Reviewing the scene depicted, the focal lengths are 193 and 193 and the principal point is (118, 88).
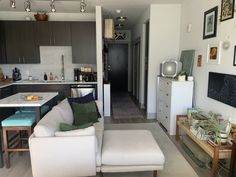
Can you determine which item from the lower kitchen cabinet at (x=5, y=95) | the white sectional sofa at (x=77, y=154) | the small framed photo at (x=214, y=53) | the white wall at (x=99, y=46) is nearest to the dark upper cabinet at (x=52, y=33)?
the white wall at (x=99, y=46)

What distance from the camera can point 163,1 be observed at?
409 cm

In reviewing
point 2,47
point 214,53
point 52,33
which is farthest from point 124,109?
point 2,47

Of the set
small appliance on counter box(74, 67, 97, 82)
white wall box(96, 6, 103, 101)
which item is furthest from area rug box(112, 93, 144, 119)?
small appliance on counter box(74, 67, 97, 82)

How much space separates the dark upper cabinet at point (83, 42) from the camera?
483 cm

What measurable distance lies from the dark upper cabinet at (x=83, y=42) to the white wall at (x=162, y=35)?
4.78ft

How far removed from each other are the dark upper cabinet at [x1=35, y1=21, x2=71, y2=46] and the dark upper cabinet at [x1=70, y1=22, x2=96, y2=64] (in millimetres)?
153

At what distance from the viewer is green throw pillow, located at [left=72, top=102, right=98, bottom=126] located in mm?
2858

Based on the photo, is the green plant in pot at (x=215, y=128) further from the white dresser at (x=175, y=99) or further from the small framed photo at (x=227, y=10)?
the small framed photo at (x=227, y=10)

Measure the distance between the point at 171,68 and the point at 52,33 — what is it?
9.94ft

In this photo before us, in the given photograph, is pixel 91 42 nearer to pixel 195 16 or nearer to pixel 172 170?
pixel 195 16

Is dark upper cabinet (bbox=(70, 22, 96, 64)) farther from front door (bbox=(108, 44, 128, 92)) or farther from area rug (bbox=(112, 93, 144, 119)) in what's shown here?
front door (bbox=(108, 44, 128, 92))

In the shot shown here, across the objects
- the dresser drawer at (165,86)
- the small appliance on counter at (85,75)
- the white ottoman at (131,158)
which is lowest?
the white ottoman at (131,158)

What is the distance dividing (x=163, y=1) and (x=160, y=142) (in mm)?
2891

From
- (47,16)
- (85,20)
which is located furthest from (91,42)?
(47,16)
